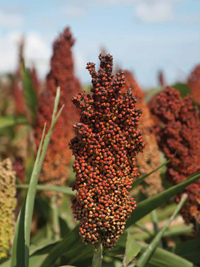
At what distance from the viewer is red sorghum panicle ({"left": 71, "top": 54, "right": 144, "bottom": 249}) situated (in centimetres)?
158

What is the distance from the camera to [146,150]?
3.31 metres

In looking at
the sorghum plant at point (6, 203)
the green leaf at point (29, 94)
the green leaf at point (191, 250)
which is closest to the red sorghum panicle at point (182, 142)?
the green leaf at point (191, 250)

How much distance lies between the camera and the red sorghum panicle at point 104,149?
5.17ft

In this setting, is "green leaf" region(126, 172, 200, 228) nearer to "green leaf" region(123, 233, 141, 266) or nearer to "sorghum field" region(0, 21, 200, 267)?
"sorghum field" region(0, 21, 200, 267)

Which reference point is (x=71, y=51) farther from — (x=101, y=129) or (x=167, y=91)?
(x=101, y=129)

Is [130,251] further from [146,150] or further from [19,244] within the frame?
[146,150]

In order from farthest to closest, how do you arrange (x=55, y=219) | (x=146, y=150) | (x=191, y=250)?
(x=55, y=219) < (x=146, y=150) < (x=191, y=250)

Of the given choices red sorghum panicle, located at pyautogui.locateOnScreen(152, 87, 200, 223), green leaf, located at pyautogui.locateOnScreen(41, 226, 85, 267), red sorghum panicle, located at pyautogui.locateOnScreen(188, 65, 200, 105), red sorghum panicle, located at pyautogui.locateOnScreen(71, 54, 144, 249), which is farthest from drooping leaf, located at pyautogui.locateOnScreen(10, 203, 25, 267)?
red sorghum panicle, located at pyautogui.locateOnScreen(188, 65, 200, 105)

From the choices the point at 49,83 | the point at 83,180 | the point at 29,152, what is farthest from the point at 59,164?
the point at 83,180

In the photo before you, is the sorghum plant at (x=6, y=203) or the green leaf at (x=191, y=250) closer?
the sorghum plant at (x=6, y=203)

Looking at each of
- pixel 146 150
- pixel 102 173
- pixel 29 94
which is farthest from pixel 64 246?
pixel 29 94

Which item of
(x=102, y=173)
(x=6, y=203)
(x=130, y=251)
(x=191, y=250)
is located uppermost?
(x=6, y=203)

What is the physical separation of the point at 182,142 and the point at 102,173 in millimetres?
1074

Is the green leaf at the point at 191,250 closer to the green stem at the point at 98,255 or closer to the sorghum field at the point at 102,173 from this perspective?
the sorghum field at the point at 102,173
